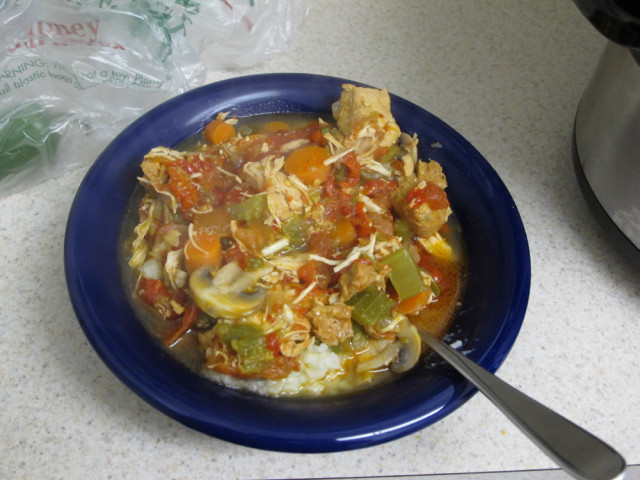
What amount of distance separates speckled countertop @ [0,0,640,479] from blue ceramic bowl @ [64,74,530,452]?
21cm

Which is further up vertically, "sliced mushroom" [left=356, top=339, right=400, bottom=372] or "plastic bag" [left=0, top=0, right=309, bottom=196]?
"plastic bag" [left=0, top=0, right=309, bottom=196]

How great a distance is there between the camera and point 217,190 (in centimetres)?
167

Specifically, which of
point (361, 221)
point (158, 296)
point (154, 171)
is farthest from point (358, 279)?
point (154, 171)

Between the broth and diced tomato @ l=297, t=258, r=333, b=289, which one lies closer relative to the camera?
the broth

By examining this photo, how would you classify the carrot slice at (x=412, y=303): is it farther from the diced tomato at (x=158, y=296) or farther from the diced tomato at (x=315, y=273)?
the diced tomato at (x=158, y=296)

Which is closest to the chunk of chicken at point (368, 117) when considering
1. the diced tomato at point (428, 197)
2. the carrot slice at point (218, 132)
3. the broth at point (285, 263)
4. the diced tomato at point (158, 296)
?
the broth at point (285, 263)

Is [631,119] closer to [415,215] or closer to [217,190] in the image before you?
[415,215]

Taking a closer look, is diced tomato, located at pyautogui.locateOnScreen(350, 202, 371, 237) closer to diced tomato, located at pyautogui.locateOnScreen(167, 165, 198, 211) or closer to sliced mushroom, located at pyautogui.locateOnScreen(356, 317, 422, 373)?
sliced mushroom, located at pyautogui.locateOnScreen(356, 317, 422, 373)

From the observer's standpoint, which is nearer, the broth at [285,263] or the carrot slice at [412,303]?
the broth at [285,263]

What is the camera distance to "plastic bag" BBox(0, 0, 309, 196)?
1.69 m

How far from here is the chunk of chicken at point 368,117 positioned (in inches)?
65.4

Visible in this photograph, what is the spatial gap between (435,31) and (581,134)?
3.43 ft

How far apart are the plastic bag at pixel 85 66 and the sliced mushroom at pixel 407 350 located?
124cm

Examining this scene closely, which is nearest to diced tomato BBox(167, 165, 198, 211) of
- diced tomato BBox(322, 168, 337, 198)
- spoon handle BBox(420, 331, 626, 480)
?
diced tomato BBox(322, 168, 337, 198)
